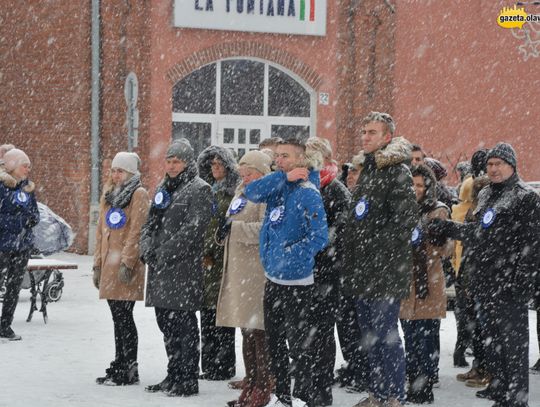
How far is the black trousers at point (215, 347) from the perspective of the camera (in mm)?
8961

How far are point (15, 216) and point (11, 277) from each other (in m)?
0.59

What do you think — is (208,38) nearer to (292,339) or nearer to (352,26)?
(352,26)

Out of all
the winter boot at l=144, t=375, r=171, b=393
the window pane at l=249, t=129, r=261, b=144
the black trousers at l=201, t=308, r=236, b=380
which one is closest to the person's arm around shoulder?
the winter boot at l=144, t=375, r=171, b=393

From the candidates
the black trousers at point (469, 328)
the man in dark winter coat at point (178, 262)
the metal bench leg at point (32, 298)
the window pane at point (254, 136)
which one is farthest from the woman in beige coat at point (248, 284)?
the window pane at point (254, 136)

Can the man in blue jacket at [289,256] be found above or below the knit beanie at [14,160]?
below

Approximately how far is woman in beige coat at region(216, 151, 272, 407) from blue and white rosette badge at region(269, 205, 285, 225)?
555 mm

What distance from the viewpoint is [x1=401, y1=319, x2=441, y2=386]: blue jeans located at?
8234 mm

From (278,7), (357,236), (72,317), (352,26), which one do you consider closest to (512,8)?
(352,26)

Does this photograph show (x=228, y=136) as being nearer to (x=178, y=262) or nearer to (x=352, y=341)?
(x=352, y=341)

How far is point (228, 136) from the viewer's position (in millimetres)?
20766

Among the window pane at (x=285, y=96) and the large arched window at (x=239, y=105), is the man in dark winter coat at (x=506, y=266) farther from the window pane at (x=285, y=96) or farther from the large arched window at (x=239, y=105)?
the window pane at (x=285, y=96)

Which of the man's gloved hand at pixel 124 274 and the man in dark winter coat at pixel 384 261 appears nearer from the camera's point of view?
the man in dark winter coat at pixel 384 261

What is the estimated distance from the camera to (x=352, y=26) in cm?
2131

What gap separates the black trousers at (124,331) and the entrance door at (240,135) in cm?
1206
